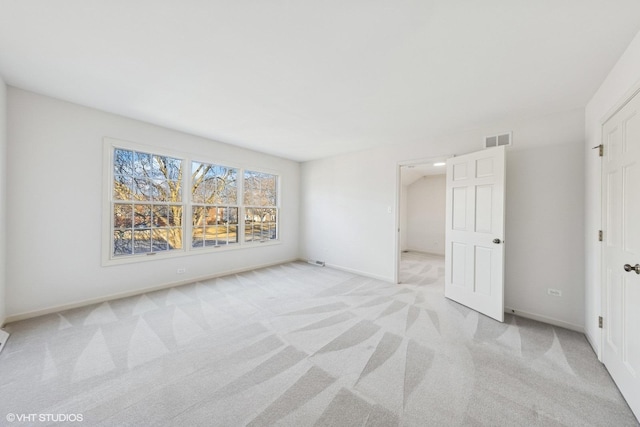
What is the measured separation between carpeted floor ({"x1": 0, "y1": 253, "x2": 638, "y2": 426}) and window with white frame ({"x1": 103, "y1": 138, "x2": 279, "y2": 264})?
96 centimetres

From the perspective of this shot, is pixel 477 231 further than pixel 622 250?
Yes

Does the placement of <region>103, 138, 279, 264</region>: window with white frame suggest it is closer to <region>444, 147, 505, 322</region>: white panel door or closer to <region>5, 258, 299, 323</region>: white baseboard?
<region>5, 258, 299, 323</region>: white baseboard

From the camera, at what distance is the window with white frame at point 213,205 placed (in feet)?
→ 13.7

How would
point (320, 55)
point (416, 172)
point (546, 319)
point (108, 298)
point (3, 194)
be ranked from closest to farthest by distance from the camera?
point (320, 55) → point (3, 194) → point (546, 319) → point (108, 298) → point (416, 172)

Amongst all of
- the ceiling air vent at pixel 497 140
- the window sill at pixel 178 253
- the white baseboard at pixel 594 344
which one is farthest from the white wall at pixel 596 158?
the window sill at pixel 178 253

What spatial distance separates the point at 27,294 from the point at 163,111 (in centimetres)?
264

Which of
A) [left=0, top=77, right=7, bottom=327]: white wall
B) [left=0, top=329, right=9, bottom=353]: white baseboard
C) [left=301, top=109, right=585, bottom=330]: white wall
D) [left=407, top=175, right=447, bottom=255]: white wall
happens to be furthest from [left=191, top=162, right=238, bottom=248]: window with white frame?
[left=407, top=175, right=447, bottom=255]: white wall

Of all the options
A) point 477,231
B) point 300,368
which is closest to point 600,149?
point 477,231

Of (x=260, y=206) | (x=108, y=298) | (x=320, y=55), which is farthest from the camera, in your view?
(x=260, y=206)

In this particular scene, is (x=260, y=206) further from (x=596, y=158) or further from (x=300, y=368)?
(x=596, y=158)

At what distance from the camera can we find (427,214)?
7.25 m

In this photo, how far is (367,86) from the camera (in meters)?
2.34

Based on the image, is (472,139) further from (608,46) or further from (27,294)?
(27,294)

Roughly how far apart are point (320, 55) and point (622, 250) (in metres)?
2.72
